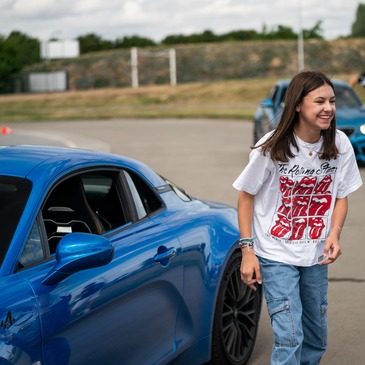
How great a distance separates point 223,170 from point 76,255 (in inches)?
532

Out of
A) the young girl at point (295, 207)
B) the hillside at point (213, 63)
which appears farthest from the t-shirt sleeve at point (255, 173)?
the hillside at point (213, 63)

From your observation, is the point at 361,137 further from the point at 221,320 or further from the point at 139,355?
the point at 139,355

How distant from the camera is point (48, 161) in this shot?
13.9 feet

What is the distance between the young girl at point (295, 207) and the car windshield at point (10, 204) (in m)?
0.95

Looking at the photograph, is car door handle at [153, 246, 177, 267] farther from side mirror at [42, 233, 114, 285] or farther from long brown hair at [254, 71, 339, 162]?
side mirror at [42, 233, 114, 285]

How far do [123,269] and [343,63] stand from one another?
344 ft

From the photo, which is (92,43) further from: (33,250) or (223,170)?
(33,250)

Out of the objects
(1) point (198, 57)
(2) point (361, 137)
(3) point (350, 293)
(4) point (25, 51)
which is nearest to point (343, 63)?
(1) point (198, 57)

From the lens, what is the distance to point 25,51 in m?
150

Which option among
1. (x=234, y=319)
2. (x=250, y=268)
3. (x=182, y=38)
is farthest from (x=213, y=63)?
(x=250, y=268)

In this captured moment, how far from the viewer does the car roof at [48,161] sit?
13.4 feet

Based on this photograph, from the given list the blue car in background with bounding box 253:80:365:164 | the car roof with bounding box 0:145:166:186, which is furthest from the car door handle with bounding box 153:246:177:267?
the blue car in background with bounding box 253:80:365:164

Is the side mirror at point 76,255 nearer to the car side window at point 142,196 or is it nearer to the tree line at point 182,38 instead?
the car side window at point 142,196

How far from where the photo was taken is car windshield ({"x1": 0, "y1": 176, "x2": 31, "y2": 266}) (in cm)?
361
